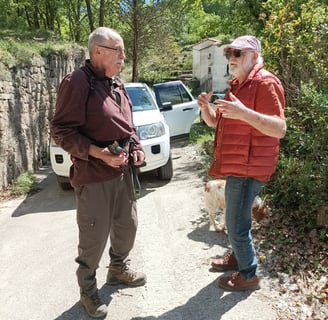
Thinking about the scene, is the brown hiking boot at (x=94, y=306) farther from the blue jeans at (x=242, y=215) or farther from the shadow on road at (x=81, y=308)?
the blue jeans at (x=242, y=215)

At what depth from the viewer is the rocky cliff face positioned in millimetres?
7090

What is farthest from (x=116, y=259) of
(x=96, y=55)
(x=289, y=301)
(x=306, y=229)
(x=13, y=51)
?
(x=13, y=51)

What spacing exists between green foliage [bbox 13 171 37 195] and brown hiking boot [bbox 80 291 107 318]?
4316 mm

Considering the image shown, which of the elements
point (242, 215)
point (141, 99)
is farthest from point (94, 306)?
point (141, 99)

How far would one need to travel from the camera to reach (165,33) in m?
15.7

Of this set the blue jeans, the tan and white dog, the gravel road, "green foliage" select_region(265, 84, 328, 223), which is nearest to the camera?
the blue jeans

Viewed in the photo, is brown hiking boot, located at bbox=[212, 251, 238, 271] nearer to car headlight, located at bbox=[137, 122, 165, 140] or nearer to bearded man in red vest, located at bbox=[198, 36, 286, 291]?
bearded man in red vest, located at bbox=[198, 36, 286, 291]

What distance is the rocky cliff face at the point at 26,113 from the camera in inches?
279

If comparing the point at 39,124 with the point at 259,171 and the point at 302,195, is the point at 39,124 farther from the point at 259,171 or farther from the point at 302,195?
the point at 259,171

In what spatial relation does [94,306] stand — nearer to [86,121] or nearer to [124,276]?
[124,276]

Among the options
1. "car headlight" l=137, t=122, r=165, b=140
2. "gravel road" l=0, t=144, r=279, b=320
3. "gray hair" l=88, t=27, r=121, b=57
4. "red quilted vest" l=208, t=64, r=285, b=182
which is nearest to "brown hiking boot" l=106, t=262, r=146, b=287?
"gravel road" l=0, t=144, r=279, b=320

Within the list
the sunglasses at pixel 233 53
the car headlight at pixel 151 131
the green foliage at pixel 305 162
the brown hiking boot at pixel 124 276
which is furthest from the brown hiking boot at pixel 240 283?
the car headlight at pixel 151 131

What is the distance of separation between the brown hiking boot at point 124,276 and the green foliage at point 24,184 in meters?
4.02

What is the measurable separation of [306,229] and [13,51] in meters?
6.90
